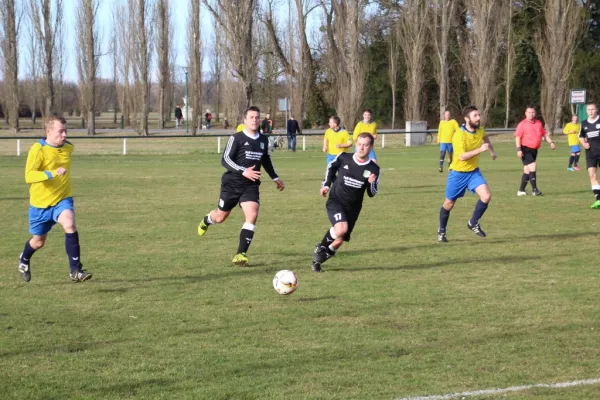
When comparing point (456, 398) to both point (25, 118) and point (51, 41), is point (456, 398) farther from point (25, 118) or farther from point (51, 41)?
point (25, 118)

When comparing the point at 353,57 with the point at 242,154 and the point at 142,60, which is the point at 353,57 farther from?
the point at 242,154

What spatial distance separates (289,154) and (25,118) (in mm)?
65799

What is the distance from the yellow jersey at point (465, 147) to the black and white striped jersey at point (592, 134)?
4.74m

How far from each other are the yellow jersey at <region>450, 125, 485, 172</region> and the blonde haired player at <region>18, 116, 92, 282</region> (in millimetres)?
5808

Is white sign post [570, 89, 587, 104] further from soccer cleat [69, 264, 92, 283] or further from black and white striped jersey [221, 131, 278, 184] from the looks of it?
soccer cleat [69, 264, 92, 283]

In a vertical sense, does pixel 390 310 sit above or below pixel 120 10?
below

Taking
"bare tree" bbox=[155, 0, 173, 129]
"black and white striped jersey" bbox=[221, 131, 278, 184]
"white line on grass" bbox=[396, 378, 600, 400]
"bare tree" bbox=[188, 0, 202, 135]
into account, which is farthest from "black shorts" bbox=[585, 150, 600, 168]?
"bare tree" bbox=[155, 0, 173, 129]

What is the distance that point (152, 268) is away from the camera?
33.0ft

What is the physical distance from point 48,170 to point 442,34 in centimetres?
4187

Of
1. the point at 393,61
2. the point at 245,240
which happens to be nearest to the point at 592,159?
the point at 245,240

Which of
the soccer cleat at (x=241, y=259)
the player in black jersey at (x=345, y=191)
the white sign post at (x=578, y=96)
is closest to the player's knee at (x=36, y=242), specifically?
the soccer cleat at (x=241, y=259)

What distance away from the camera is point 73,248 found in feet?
29.3

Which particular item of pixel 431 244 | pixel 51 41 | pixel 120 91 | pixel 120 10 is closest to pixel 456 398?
pixel 431 244

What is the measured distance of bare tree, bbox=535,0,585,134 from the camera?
157 feet
